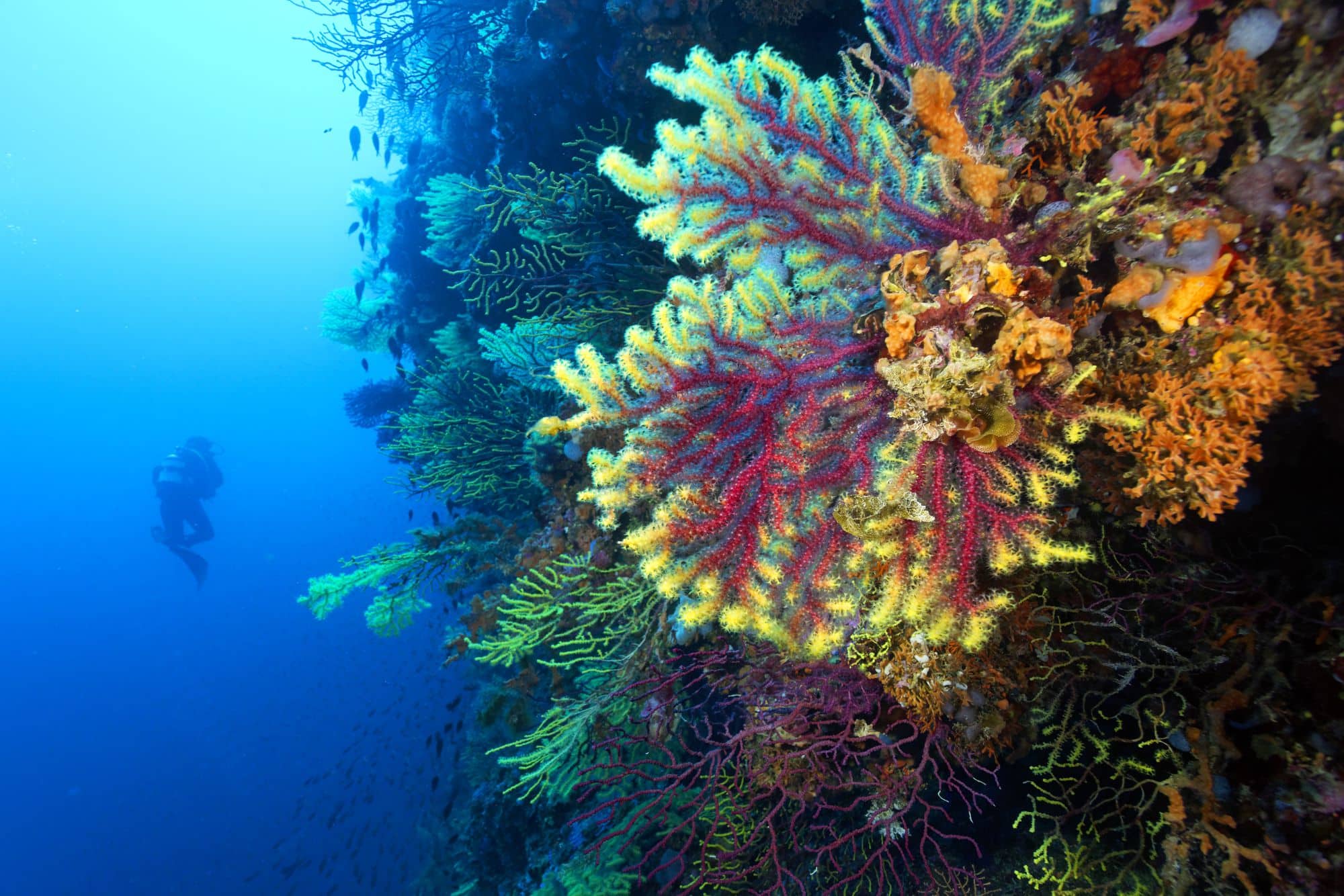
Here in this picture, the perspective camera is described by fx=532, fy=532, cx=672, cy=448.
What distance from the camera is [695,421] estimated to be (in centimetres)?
228

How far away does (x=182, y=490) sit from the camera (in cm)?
2228

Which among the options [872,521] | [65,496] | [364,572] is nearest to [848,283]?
[872,521]

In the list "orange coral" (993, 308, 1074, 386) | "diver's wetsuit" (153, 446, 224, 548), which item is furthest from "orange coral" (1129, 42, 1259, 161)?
"diver's wetsuit" (153, 446, 224, 548)

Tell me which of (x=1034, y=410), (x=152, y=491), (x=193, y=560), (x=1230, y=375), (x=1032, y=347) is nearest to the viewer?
(x=1230, y=375)

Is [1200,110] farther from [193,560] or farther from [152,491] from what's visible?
[152,491]

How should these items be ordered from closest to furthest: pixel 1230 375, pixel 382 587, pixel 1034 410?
pixel 1230 375 → pixel 1034 410 → pixel 382 587

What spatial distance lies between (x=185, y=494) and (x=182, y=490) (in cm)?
21

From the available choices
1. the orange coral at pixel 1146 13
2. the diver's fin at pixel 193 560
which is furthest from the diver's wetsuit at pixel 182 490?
the orange coral at pixel 1146 13

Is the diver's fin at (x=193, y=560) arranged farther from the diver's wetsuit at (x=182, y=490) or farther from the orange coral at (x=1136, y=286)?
the orange coral at (x=1136, y=286)

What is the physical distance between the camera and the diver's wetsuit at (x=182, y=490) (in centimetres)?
2211

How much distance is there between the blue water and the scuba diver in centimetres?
998

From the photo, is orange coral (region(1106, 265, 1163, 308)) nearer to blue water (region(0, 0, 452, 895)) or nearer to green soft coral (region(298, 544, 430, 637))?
green soft coral (region(298, 544, 430, 637))

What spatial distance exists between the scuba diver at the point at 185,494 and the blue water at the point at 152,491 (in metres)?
9.98

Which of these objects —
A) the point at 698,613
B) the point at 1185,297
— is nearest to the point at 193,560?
the point at 698,613
